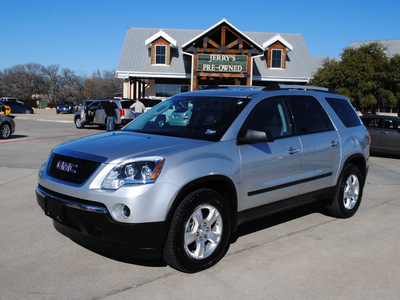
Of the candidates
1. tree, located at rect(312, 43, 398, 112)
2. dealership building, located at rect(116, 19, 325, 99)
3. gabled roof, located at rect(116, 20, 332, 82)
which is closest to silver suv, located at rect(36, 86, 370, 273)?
tree, located at rect(312, 43, 398, 112)

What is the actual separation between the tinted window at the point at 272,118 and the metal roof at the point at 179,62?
24.3 m

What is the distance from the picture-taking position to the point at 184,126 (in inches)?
182

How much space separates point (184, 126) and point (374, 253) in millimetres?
2566

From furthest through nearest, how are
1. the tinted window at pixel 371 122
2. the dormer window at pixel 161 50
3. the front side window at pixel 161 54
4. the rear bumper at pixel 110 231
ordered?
1. the front side window at pixel 161 54
2. the dormer window at pixel 161 50
3. the tinted window at pixel 371 122
4. the rear bumper at pixel 110 231

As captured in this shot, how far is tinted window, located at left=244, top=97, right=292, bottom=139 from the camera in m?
4.61

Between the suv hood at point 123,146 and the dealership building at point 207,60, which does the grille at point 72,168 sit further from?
the dealership building at point 207,60

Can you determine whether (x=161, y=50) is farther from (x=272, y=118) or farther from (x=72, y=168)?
(x=72, y=168)

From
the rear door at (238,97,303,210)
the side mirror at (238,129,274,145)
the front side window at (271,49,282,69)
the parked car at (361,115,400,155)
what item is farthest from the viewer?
the front side window at (271,49,282,69)

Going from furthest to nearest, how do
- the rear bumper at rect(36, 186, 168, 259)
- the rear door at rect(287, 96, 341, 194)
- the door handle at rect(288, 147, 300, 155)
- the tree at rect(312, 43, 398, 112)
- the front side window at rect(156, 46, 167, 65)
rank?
the front side window at rect(156, 46, 167, 65), the tree at rect(312, 43, 398, 112), the rear door at rect(287, 96, 341, 194), the door handle at rect(288, 147, 300, 155), the rear bumper at rect(36, 186, 168, 259)

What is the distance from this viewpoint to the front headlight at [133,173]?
3.54m

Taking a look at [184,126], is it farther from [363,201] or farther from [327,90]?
[363,201]

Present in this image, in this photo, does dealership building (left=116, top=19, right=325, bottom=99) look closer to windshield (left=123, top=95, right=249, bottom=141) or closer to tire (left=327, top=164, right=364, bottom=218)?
tire (left=327, top=164, right=364, bottom=218)

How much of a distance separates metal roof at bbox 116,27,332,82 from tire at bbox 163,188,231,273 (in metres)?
25.3

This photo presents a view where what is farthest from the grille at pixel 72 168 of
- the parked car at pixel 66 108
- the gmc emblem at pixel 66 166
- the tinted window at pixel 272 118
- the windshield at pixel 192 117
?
the parked car at pixel 66 108
